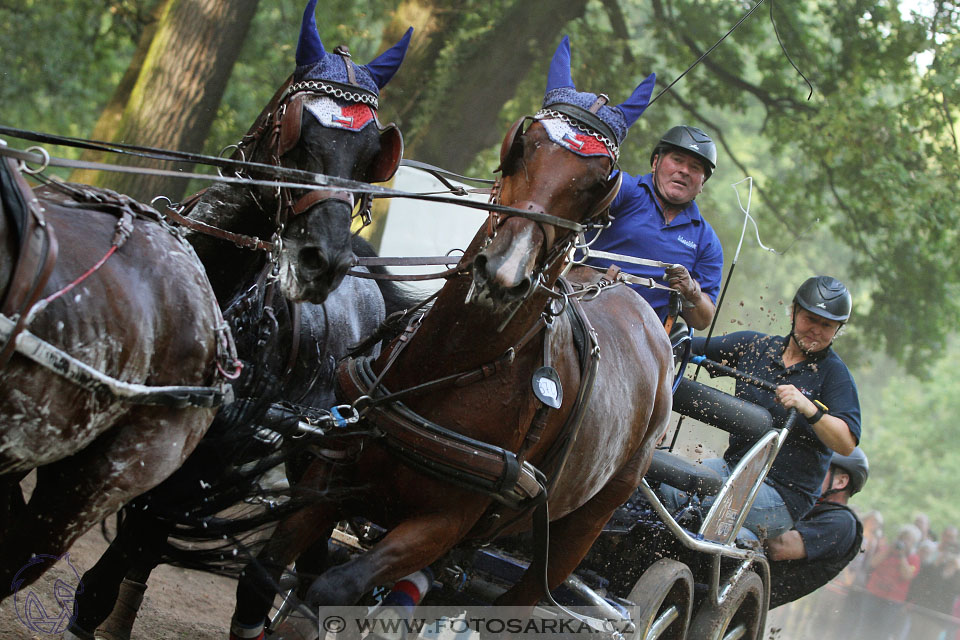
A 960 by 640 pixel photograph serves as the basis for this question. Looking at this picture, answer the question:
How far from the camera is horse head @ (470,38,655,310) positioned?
117 inches

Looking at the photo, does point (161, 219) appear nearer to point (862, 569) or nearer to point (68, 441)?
point (68, 441)

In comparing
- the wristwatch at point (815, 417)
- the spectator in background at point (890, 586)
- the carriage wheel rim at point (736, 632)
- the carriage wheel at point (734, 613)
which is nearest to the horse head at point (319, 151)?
the wristwatch at point (815, 417)

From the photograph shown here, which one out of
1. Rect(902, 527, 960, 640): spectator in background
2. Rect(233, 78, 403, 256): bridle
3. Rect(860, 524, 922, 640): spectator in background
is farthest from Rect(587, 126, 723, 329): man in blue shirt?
Rect(902, 527, 960, 640): spectator in background

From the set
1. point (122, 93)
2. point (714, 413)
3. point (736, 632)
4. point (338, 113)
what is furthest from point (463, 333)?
point (122, 93)

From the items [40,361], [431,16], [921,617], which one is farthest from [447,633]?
[921,617]

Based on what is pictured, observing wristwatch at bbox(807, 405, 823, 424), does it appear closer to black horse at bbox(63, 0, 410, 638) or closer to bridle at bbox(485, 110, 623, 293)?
bridle at bbox(485, 110, 623, 293)

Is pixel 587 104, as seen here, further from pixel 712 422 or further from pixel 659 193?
pixel 712 422

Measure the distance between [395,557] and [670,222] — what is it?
8.96ft

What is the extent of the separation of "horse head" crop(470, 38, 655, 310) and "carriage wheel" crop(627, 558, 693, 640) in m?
2.02

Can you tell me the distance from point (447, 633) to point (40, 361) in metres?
5.53

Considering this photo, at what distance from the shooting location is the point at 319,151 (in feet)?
10.7

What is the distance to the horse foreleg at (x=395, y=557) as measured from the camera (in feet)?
9.88

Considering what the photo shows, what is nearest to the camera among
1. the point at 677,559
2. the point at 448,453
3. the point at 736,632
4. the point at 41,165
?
the point at 41,165

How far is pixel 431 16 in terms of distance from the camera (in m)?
10.9
